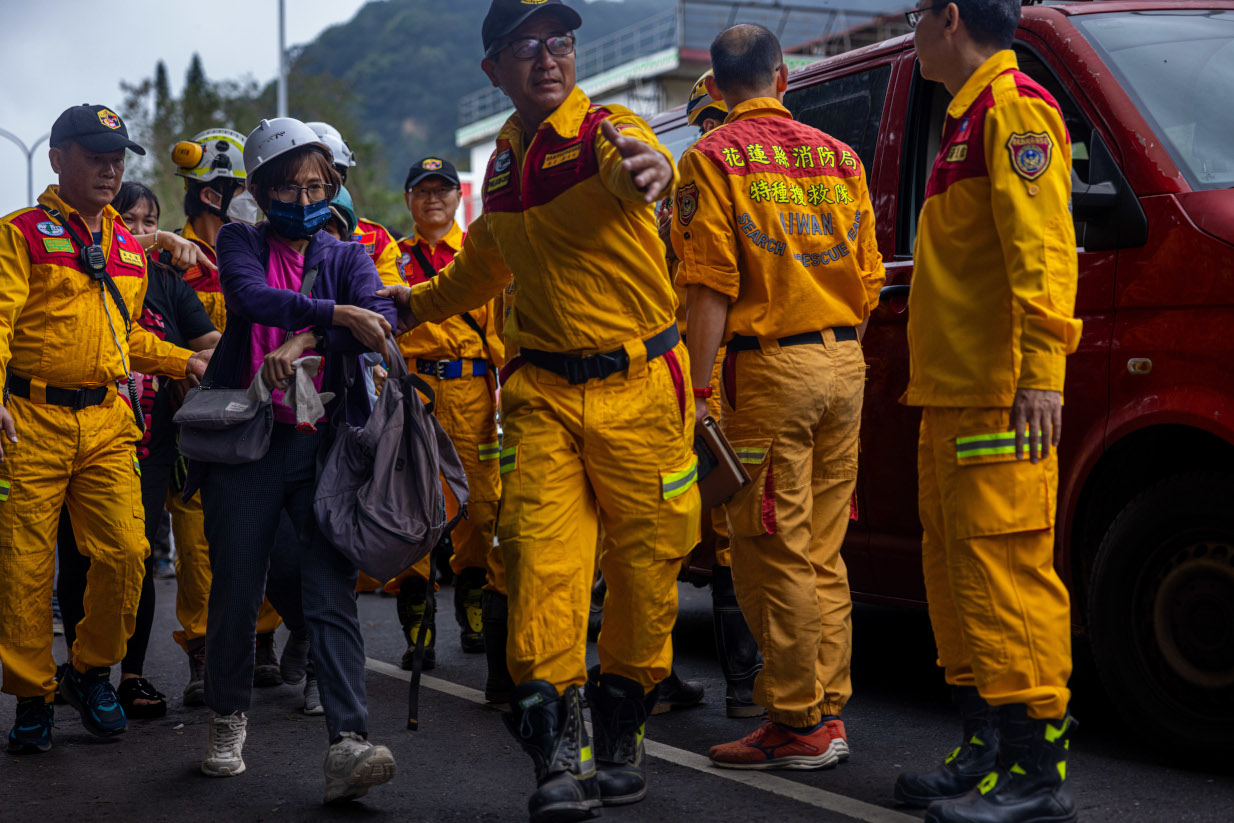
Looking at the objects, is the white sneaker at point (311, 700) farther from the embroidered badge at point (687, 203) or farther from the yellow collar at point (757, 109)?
the yellow collar at point (757, 109)

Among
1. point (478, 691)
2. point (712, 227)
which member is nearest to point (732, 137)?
point (712, 227)

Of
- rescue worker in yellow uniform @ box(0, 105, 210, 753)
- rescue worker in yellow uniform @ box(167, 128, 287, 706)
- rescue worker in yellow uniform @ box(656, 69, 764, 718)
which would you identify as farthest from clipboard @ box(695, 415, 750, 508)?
rescue worker in yellow uniform @ box(167, 128, 287, 706)

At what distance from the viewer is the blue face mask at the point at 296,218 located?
4.15 meters

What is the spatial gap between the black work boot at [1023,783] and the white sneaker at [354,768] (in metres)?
1.45

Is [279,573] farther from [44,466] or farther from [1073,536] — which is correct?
[1073,536]

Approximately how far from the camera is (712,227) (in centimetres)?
414

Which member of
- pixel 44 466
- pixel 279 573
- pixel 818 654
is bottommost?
pixel 818 654

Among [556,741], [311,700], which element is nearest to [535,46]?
[556,741]

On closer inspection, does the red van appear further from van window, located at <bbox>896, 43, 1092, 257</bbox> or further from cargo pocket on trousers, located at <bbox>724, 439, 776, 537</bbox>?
cargo pocket on trousers, located at <bbox>724, 439, 776, 537</bbox>

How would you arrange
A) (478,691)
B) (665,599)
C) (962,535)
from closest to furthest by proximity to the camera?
(962,535) → (665,599) → (478,691)

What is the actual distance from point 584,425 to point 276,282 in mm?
1191

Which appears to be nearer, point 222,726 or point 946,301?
point 946,301

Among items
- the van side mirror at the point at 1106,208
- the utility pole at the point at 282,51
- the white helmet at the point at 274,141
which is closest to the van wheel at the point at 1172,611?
the van side mirror at the point at 1106,208

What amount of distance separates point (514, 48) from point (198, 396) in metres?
1.44
